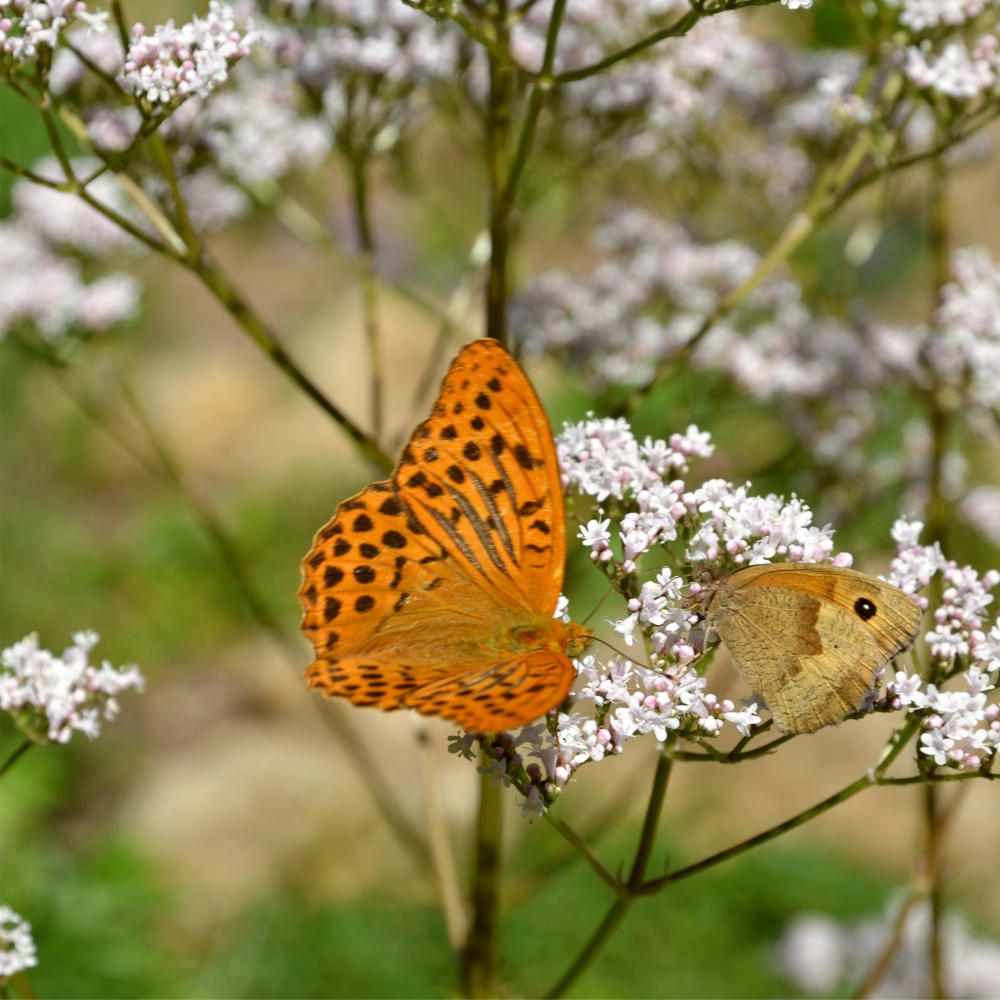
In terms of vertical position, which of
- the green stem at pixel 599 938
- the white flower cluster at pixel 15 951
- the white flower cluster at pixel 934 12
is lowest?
the white flower cluster at pixel 15 951

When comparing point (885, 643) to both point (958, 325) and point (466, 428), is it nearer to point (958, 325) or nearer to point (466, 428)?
point (466, 428)

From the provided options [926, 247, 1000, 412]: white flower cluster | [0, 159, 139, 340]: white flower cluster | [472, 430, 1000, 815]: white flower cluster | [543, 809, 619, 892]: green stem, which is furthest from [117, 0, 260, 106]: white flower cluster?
[926, 247, 1000, 412]: white flower cluster

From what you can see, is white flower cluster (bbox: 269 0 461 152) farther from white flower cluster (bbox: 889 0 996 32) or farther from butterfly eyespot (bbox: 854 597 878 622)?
butterfly eyespot (bbox: 854 597 878 622)

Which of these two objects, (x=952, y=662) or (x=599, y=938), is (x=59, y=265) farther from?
(x=952, y=662)

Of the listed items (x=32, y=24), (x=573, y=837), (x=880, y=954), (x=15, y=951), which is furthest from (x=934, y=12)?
(x=880, y=954)

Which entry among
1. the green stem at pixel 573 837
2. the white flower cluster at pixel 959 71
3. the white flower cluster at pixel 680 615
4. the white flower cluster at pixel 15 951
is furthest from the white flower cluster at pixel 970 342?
the white flower cluster at pixel 15 951

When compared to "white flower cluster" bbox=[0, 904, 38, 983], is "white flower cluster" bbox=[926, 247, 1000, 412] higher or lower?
higher

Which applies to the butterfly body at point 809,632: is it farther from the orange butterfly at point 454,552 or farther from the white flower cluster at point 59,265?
the white flower cluster at point 59,265
